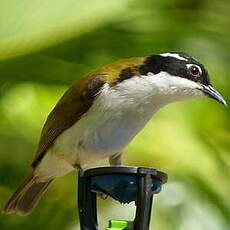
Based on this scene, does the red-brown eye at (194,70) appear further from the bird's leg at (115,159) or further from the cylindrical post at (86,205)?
the cylindrical post at (86,205)

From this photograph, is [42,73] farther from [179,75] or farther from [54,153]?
[179,75]

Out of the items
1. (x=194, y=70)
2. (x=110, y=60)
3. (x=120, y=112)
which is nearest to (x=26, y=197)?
(x=120, y=112)

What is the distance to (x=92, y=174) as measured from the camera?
3.14 metres

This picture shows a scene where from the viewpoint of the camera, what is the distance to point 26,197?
457 cm

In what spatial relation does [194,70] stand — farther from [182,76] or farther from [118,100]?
[118,100]

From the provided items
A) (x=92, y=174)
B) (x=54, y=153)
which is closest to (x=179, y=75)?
(x=54, y=153)

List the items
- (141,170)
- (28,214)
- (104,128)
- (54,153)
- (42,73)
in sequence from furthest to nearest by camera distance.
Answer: (42,73) → (28,214) → (54,153) → (104,128) → (141,170)

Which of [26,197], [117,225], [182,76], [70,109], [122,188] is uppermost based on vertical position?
[182,76]

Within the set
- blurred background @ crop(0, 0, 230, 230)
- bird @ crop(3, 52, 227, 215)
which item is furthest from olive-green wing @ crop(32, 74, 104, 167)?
blurred background @ crop(0, 0, 230, 230)

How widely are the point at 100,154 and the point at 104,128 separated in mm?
130

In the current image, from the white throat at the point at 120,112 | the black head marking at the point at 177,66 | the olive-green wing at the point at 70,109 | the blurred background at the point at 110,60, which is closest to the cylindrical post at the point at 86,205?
the white throat at the point at 120,112

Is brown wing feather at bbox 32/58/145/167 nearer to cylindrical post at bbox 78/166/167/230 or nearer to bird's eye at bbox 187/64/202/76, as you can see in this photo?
bird's eye at bbox 187/64/202/76

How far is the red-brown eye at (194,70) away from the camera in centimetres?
402

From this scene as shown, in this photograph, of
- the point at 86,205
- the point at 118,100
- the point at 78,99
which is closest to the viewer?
the point at 86,205
